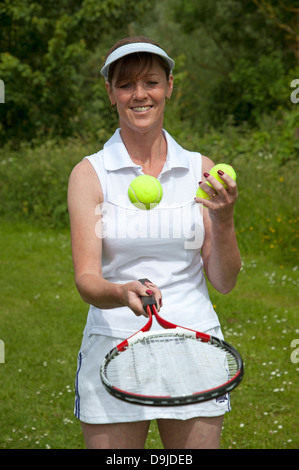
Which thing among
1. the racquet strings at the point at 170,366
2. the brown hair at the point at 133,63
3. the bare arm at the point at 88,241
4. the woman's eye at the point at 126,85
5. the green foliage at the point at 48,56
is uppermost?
the green foliage at the point at 48,56

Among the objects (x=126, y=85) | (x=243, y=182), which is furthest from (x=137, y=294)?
(x=243, y=182)

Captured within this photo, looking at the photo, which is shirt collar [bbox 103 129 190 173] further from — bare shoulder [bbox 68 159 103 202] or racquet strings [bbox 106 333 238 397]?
racquet strings [bbox 106 333 238 397]

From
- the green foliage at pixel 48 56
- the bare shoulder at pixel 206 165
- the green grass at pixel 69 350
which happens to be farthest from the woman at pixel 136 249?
the green foliage at pixel 48 56

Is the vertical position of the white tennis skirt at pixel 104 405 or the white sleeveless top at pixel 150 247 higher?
the white sleeveless top at pixel 150 247

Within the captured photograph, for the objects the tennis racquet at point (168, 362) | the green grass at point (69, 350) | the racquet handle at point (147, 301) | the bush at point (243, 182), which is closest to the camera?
the racquet handle at point (147, 301)

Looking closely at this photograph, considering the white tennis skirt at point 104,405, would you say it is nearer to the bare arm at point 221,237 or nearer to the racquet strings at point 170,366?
the racquet strings at point 170,366

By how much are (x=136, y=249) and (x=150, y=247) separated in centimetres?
6

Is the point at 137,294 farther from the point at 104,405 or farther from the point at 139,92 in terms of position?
the point at 139,92

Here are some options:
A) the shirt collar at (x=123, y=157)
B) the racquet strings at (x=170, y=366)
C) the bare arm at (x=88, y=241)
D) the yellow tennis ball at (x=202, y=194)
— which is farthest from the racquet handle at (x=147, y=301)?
the shirt collar at (x=123, y=157)

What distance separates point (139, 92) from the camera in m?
2.69

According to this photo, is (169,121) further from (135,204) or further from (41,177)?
(135,204)

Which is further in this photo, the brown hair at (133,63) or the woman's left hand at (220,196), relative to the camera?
the brown hair at (133,63)

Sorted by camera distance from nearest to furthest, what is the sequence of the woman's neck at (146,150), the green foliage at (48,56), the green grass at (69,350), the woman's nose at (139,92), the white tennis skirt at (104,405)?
the white tennis skirt at (104,405), the woman's nose at (139,92), the woman's neck at (146,150), the green grass at (69,350), the green foliage at (48,56)

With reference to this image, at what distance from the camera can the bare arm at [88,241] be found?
2.49 m
